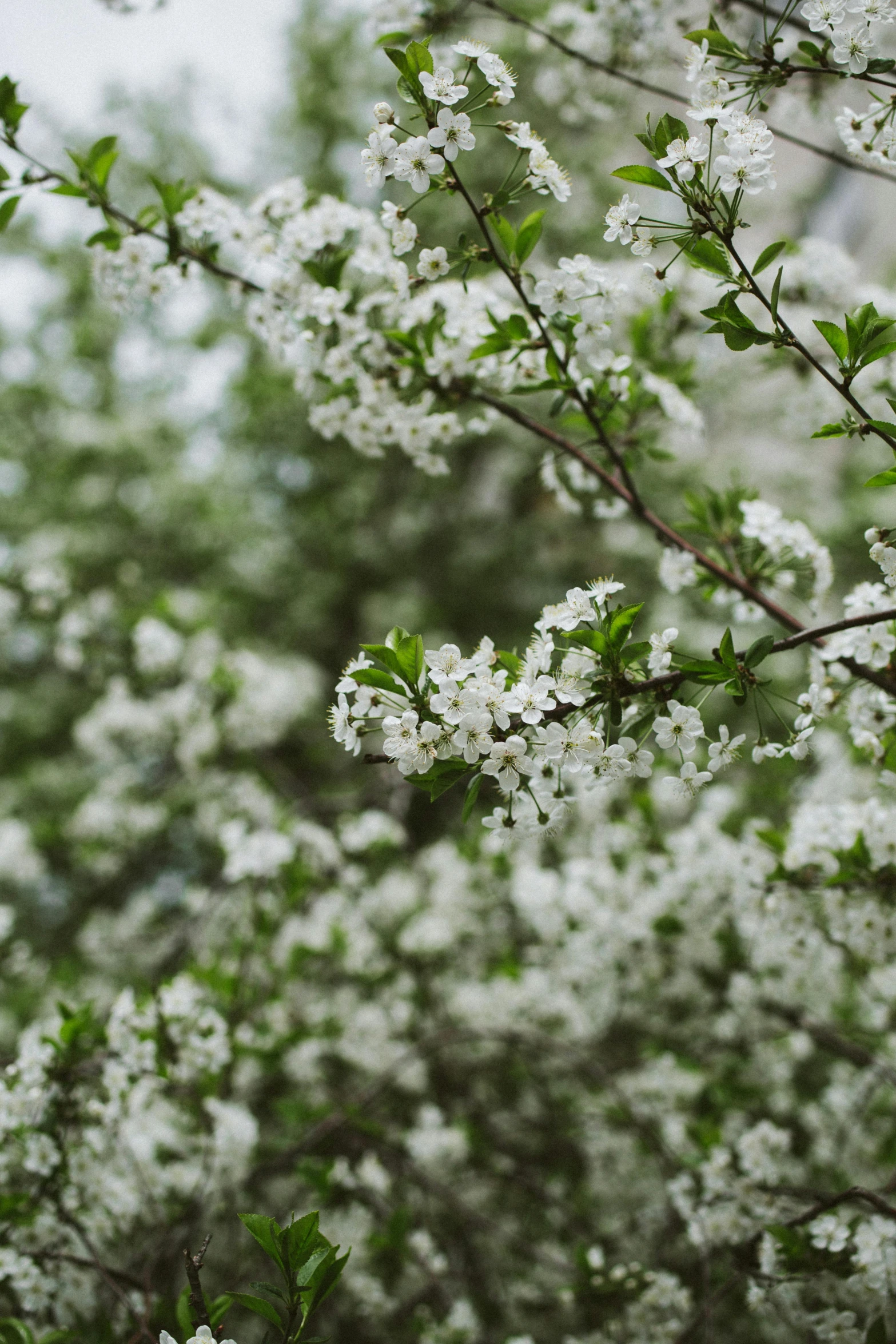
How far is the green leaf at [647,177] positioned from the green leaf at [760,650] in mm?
801

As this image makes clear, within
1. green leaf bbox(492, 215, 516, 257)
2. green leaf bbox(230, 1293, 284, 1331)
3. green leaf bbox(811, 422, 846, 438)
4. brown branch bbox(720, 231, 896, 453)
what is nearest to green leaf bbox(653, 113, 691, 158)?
brown branch bbox(720, 231, 896, 453)

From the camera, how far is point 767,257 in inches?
58.3

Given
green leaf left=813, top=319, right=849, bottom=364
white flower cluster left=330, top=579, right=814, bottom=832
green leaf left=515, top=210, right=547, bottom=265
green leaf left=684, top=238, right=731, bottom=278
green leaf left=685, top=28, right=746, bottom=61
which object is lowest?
white flower cluster left=330, top=579, right=814, bottom=832

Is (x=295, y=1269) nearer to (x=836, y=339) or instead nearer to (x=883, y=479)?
(x=883, y=479)

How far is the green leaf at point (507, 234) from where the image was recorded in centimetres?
172

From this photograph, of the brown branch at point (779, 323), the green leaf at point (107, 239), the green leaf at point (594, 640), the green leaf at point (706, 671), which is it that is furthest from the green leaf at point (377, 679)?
the green leaf at point (107, 239)

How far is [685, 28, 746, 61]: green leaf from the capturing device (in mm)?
1541

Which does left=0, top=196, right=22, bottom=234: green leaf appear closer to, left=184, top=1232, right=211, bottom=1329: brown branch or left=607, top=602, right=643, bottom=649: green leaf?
left=607, top=602, right=643, bottom=649: green leaf

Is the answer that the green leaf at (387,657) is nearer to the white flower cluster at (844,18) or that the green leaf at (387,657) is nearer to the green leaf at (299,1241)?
the green leaf at (299,1241)

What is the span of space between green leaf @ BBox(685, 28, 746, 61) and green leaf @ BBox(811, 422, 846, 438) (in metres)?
0.73

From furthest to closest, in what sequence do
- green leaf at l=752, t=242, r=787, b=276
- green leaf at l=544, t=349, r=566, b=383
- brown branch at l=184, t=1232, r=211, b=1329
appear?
1. green leaf at l=544, t=349, r=566, b=383
2. green leaf at l=752, t=242, r=787, b=276
3. brown branch at l=184, t=1232, r=211, b=1329

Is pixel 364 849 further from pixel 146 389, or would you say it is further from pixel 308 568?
pixel 146 389

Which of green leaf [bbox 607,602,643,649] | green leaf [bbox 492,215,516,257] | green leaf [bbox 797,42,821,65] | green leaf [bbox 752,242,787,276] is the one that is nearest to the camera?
green leaf [bbox 607,602,643,649]

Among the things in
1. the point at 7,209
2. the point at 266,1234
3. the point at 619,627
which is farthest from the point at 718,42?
the point at 266,1234
